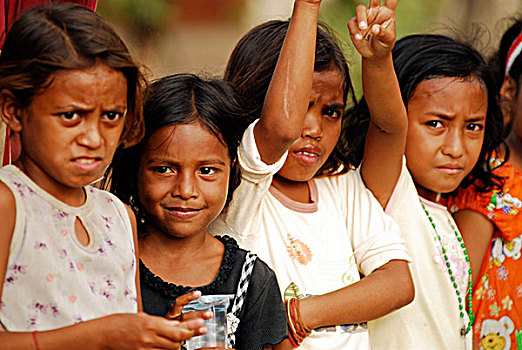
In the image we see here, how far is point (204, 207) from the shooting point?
205 cm

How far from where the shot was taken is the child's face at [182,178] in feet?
6.62

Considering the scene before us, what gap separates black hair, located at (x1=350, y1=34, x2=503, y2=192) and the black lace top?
2.93 feet

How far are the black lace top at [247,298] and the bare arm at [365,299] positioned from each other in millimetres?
157

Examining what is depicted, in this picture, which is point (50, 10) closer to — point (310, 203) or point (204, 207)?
point (204, 207)

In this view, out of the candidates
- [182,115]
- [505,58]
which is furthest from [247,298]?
[505,58]

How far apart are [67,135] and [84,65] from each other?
0.15 metres

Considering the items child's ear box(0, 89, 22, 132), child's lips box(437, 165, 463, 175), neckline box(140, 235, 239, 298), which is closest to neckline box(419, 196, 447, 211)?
child's lips box(437, 165, 463, 175)

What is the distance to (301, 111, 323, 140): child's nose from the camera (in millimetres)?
2336

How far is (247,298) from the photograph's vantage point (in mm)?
2051

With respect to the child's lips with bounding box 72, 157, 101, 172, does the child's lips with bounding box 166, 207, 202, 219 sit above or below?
below

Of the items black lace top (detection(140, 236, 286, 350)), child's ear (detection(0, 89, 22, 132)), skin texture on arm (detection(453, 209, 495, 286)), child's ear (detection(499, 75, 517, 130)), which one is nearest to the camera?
child's ear (detection(0, 89, 22, 132))

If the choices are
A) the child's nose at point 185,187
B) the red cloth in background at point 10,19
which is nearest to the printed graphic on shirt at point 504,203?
the child's nose at point 185,187

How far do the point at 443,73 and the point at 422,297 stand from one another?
784 mm

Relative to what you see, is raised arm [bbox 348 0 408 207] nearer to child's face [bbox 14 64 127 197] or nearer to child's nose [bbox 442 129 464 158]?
child's nose [bbox 442 129 464 158]
